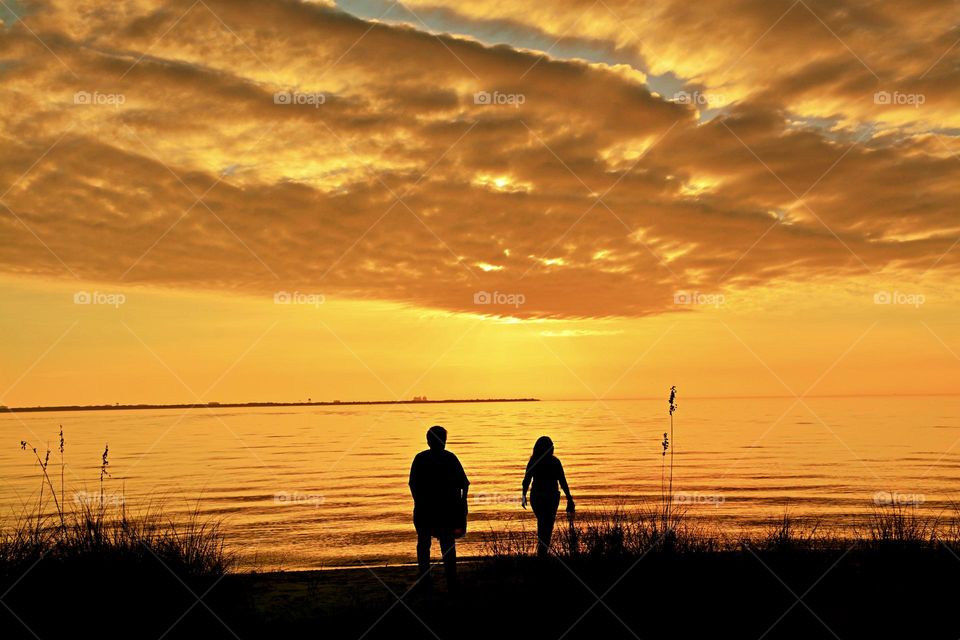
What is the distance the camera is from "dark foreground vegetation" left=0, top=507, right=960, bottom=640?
Result: 802 cm

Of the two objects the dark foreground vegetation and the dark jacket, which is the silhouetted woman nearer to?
the dark foreground vegetation

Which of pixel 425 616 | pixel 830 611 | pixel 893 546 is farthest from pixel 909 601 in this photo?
pixel 425 616

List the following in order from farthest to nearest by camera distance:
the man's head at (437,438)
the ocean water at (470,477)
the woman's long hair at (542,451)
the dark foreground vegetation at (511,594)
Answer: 1. the ocean water at (470,477)
2. the woman's long hair at (542,451)
3. the man's head at (437,438)
4. the dark foreground vegetation at (511,594)

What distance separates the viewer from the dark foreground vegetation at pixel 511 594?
8023 mm

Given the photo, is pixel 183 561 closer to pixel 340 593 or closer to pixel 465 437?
pixel 340 593

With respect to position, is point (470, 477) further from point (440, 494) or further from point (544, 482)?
point (440, 494)

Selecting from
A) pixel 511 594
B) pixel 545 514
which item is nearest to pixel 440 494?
pixel 511 594

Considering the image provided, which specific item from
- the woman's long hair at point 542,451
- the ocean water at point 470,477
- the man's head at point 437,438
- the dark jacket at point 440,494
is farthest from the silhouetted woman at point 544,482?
the ocean water at point 470,477

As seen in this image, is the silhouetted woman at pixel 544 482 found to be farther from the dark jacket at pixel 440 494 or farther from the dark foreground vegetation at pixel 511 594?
the dark jacket at pixel 440 494

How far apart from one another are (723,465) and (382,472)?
1770 centimetres

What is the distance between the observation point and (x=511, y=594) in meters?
→ 9.20

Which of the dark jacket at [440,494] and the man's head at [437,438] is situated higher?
the man's head at [437,438]

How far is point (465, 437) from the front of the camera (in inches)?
2687

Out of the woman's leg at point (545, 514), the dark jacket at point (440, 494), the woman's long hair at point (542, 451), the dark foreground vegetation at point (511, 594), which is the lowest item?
the dark foreground vegetation at point (511, 594)
